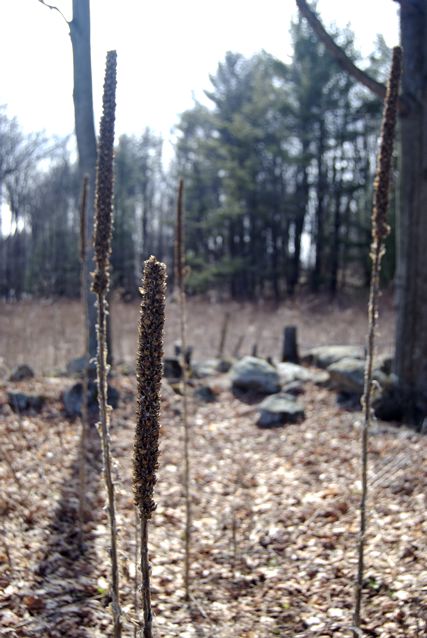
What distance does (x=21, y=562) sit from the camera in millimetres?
3510

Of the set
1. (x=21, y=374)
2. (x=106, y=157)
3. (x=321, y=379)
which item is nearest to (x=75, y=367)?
(x=21, y=374)

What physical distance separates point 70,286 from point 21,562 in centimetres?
1018

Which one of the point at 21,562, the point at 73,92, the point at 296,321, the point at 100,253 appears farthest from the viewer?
the point at 296,321

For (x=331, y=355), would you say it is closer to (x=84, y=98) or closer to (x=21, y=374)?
(x=21, y=374)

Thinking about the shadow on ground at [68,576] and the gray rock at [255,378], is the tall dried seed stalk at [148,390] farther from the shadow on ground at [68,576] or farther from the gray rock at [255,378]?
the gray rock at [255,378]

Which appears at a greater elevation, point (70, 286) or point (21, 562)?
point (70, 286)

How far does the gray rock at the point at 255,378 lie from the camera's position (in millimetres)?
8656

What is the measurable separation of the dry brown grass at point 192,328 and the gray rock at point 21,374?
1.87 feet

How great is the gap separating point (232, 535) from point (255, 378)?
4.46 meters

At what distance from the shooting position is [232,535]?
14.1 ft

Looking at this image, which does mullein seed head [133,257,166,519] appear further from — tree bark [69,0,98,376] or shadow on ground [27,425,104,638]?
tree bark [69,0,98,376]

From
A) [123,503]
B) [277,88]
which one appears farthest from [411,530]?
[277,88]

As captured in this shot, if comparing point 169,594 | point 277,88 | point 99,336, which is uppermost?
point 277,88

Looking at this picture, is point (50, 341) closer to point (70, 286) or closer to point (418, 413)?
point (70, 286)
